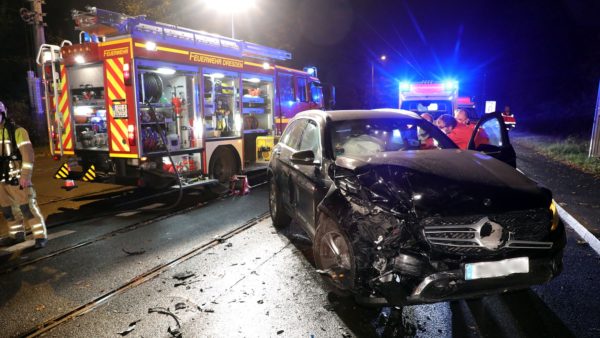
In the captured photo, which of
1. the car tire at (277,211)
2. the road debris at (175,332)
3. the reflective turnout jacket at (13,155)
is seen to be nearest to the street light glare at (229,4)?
the car tire at (277,211)

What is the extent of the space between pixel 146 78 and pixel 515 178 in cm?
626

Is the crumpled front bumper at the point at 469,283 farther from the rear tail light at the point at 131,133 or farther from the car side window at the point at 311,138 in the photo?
the rear tail light at the point at 131,133

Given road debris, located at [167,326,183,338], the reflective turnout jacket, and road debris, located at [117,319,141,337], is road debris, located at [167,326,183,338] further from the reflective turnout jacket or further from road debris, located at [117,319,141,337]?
the reflective turnout jacket

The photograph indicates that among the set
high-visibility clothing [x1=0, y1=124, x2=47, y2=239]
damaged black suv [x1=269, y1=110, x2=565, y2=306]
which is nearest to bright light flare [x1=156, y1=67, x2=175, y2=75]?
high-visibility clothing [x1=0, y1=124, x2=47, y2=239]

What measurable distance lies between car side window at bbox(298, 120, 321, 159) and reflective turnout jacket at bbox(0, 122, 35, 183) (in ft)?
11.5

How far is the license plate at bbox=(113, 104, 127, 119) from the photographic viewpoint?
7227 millimetres

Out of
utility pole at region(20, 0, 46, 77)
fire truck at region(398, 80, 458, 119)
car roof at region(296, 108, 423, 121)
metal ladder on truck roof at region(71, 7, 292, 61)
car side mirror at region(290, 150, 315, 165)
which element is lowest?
car side mirror at region(290, 150, 315, 165)

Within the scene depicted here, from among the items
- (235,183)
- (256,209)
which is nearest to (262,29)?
(235,183)

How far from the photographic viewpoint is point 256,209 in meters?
7.27

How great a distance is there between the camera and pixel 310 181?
14.6 ft

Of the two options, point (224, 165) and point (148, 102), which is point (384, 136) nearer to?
point (148, 102)

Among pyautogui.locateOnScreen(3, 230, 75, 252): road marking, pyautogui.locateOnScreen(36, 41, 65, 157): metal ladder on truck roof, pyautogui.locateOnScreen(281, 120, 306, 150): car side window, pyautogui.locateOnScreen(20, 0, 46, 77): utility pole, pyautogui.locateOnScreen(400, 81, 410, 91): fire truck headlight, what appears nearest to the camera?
pyautogui.locateOnScreen(3, 230, 75, 252): road marking

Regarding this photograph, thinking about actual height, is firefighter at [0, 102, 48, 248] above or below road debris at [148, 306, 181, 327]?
above

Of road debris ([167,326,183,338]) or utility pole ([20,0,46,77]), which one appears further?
utility pole ([20,0,46,77])
